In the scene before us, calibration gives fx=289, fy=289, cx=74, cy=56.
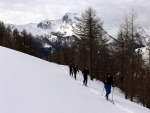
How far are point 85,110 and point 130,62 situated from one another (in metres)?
29.5

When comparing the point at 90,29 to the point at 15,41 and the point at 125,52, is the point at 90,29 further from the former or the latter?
the point at 15,41

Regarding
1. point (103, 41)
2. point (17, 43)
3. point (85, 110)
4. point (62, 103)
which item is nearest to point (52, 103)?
point (62, 103)

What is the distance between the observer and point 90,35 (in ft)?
141

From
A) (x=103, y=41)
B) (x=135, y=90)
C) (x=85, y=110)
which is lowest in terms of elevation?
(x=135, y=90)

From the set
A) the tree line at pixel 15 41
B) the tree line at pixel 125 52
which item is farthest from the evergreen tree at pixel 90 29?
the tree line at pixel 15 41

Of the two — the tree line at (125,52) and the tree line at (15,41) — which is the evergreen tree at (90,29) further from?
the tree line at (15,41)

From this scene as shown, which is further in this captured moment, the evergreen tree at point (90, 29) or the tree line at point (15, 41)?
the tree line at point (15, 41)

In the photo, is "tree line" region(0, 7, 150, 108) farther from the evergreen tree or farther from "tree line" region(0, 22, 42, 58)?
"tree line" region(0, 22, 42, 58)

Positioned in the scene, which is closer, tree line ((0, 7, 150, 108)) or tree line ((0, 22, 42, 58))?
tree line ((0, 7, 150, 108))

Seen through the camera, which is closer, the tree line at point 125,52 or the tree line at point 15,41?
the tree line at point 125,52

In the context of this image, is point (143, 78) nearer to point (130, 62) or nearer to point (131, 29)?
point (130, 62)

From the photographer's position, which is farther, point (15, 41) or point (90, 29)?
point (15, 41)

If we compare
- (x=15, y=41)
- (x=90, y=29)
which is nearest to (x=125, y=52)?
(x=90, y=29)

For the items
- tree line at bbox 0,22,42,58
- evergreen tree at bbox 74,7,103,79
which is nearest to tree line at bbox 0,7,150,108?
evergreen tree at bbox 74,7,103,79
